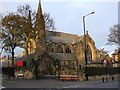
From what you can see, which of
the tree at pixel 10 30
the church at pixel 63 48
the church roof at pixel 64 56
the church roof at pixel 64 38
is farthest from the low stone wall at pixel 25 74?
the church roof at pixel 64 38

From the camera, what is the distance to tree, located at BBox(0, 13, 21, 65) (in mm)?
56281

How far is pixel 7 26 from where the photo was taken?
185 ft

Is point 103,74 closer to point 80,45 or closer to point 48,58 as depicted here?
point 48,58

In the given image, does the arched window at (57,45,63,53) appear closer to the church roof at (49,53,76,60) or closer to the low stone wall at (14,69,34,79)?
the church roof at (49,53,76,60)

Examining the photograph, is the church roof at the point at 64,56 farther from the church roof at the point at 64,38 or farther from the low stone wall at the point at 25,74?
the low stone wall at the point at 25,74

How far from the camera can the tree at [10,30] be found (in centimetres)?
5628

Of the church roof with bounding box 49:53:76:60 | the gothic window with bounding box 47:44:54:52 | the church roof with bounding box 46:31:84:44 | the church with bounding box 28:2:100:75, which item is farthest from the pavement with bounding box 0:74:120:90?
the church roof with bounding box 46:31:84:44

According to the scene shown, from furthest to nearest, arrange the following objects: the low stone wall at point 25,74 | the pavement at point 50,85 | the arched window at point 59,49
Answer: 1. the arched window at point 59,49
2. the low stone wall at point 25,74
3. the pavement at point 50,85

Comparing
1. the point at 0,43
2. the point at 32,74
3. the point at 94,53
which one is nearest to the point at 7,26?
the point at 0,43

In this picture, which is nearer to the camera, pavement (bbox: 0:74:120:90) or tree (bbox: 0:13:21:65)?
pavement (bbox: 0:74:120:90)

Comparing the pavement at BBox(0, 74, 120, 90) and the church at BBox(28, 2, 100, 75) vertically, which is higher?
the church at BBox(28, 2, 100, 75)

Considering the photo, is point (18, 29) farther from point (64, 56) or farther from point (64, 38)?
point (64, 38)

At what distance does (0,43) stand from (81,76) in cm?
2313

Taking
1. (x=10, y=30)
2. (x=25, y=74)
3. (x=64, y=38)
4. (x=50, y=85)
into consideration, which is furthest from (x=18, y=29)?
(x=64, y=38)
